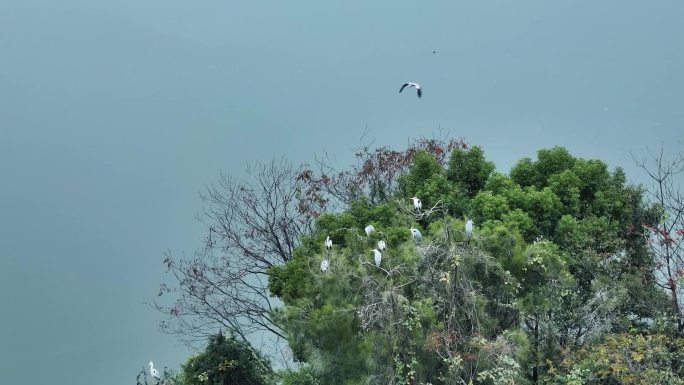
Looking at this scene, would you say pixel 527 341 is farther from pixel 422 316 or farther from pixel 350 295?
pixel 350 295

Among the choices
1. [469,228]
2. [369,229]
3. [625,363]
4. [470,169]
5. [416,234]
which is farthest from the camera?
[470,169]

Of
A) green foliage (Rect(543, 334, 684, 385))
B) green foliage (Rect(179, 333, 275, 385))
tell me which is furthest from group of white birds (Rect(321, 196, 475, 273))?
green foliage (Rect(543, 334, 684, 385))

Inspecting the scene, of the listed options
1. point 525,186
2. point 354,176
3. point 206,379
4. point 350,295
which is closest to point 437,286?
point 350,295

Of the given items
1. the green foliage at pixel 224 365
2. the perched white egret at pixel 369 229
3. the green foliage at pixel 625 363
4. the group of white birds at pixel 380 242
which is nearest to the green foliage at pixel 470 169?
the group of white birds at pixel 380 242

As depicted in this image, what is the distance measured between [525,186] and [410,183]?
173 centimetres

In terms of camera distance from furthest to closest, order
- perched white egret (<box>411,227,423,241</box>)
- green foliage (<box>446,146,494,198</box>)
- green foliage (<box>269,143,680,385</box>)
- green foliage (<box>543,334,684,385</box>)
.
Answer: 1. green foliage (<box>446,146,494,198</box>)
2. perched white egret (<box>411,227,423,241</box>)
3. green foliage (<box>543,334,684,385</box>)
4. green foliage (<box>269,143,680,385</box>)

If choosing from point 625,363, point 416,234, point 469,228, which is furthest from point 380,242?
point 625,363

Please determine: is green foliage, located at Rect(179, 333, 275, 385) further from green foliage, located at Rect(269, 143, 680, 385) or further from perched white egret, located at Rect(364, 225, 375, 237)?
perched white egret, located at Rect(364, 225, 375, 237)

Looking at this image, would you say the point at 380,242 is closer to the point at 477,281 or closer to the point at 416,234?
the point at 416,234

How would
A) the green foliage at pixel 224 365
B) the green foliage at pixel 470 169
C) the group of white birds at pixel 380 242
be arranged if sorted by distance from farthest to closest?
the green foliage at pixel 470 169 < the green foliage at pixel 224 365 < the group of white birds at pixel 380 242

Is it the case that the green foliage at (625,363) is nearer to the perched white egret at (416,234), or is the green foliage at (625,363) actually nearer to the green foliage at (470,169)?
the perched white egret at (416,234)

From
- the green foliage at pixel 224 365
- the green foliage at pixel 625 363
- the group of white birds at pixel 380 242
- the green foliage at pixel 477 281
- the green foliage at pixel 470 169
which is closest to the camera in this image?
the green foliage at pixel 477 281

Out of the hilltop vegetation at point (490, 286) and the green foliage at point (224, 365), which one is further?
the green foliage at point (224, 365)

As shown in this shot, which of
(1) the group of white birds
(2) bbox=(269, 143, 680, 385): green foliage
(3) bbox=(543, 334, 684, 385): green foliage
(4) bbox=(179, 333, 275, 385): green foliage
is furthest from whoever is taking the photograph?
(4) bbox=(179, 333, 275, 385): green foliage
